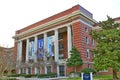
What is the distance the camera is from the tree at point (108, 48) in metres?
22.4

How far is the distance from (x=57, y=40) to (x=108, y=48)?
793 inches

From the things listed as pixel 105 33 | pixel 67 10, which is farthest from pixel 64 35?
pixel 105 33

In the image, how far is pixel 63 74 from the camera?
39156mm

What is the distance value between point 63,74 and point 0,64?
22.7 meters

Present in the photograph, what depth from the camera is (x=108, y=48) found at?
23359 millimetres

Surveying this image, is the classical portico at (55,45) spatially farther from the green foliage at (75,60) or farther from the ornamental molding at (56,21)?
the green foliage at (75,60)

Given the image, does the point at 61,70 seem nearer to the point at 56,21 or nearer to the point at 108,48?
the point at 56,21

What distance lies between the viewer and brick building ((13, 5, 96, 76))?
1452 inches

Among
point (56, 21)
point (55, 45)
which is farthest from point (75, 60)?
point (56, 21)

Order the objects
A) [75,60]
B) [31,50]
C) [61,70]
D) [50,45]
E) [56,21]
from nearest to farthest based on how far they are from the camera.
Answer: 1. [75,60]
2. [61,70]
3. [56,21]
4. [50,45]
5. [31,50]

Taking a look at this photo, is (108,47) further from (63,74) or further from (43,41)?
(43,41)

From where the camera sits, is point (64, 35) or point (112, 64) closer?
point (112, 64)

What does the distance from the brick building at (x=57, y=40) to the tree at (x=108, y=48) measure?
10.8m

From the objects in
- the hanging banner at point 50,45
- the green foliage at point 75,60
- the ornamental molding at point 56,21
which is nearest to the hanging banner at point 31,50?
the ornamental molding at point 56,21
